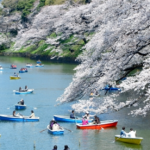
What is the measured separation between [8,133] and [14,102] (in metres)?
9.89

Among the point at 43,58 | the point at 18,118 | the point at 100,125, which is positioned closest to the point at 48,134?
the point at 100,125

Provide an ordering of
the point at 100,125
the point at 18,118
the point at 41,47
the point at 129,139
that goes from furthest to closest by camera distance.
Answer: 1. the point at 41,47
2. the point at 18,118
3. the point at 100,125
4. the point at 129,139

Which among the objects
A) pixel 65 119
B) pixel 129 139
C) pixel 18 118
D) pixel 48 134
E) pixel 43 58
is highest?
pixel 43 58

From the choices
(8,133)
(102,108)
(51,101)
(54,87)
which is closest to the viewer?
(102,108)

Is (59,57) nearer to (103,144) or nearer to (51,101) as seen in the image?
(51,101)

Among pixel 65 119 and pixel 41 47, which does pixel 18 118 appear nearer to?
pixel 65 119

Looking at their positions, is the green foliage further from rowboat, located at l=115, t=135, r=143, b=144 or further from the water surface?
rowboat, located at l=115, t=135, r=143, b=144

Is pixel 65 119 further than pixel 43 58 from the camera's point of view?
No

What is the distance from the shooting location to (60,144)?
19.1 metres

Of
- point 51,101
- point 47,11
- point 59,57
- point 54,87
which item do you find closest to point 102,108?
point 51,101

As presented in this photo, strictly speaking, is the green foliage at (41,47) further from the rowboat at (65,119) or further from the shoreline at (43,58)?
the rowboat at (65,119)

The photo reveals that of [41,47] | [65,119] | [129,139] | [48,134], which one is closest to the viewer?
[129,139]

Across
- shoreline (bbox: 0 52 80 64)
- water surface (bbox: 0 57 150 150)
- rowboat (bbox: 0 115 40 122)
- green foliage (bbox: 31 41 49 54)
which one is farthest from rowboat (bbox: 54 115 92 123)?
green foliage (bbox: 31 41 49 54)

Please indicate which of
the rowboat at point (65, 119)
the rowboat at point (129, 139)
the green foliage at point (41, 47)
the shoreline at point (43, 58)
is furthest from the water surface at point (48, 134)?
the green foliage at point (41, 47)
